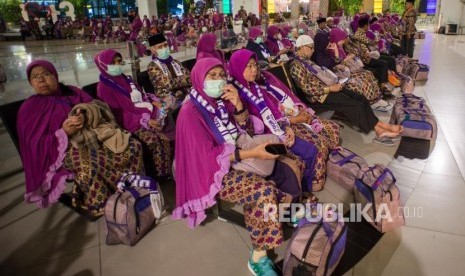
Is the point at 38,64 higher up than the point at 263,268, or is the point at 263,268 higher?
the point at 38,64

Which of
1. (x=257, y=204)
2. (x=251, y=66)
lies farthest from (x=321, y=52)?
(x=257, y=204)

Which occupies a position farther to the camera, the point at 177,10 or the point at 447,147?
the point at 177,10

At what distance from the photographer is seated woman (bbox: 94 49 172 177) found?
2965 millimetres

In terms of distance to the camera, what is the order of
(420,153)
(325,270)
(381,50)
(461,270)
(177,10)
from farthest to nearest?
(177,10) < (381,50) < (420,153) < (461,270) < (325,270)

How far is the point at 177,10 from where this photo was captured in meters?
33.2

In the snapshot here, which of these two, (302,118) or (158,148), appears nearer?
(302,118)

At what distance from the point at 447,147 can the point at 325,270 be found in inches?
105

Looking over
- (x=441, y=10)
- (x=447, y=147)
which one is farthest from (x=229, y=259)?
(x=441, y=10)

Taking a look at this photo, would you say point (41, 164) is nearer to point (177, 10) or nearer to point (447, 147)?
point (447, 147)

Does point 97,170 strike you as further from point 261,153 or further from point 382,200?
point 382,200

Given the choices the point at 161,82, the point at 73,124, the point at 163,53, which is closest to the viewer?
the point at 73,124

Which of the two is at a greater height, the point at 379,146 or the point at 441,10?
the point at 441,10

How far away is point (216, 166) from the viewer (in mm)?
1959

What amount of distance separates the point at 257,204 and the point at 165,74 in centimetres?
246
